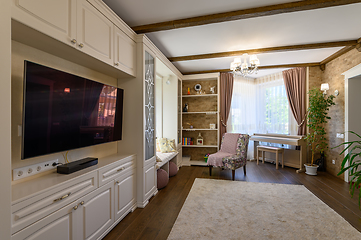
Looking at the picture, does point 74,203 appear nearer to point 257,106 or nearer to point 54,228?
point 54,228

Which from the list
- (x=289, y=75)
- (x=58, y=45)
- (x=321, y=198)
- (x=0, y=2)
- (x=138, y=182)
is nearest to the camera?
(x=0, y=2)

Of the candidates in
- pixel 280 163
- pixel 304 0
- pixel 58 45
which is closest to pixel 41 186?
pixel 58 45

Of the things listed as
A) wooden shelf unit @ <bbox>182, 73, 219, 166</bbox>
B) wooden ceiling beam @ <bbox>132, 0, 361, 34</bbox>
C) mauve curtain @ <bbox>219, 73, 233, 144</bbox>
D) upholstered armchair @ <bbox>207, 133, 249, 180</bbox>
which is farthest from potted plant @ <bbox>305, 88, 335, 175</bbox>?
wooden ceiling beam @ <bbox>132, 0, 361, 34</bbox>

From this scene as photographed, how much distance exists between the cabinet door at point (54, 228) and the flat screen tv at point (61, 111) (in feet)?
1.62

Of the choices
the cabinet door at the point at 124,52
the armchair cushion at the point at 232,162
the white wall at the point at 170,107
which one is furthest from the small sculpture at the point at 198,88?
the cabinet door at the point at 124,52

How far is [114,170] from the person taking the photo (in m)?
2.16

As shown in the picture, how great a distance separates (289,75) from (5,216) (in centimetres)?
601

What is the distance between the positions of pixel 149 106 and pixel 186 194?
5.41 feet

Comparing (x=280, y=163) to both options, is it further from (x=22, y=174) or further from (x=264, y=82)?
(x=22, y=174)

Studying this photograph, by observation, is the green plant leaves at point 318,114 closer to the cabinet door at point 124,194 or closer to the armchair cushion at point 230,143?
the armchair cushion at point 230,143

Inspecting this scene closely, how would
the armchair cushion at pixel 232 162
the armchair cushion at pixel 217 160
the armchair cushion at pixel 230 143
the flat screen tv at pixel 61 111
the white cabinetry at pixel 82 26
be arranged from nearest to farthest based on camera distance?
1. the white cabinetry at pixel 82 26
2. the flat screen tv at pixel 61 111
3. the armchair cushion at pixel 232 162
4. the armchair cushion at pixel 217 160
5. the armchair cushion at pixel 230 143

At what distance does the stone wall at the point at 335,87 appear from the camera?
3.74 metres

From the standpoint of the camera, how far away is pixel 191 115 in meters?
5.61

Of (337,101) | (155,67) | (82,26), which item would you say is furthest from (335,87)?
(82,26)
